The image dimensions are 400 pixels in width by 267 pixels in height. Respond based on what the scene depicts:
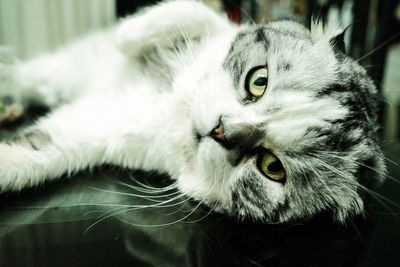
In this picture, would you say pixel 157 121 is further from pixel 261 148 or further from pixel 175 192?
pixel 261 148

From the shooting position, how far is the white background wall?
6.07 feet

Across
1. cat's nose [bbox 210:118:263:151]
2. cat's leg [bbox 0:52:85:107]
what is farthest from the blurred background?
cat's nose [bbox 210:118:263:151]

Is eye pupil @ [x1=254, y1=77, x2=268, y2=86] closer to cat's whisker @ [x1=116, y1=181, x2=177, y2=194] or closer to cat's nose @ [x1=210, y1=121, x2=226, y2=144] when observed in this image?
cat's nose @ [x1=210, y1=121, x2=226, y2=144]

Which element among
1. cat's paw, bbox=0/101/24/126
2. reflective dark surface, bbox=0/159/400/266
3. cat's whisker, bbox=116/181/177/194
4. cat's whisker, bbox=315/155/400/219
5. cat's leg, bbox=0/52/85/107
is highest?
cat's leg, bbox=0/52/85/107

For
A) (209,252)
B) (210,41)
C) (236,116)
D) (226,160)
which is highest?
(210,41)

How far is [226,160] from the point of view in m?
0.84

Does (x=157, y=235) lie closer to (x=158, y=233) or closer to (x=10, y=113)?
(x=158, y=233)

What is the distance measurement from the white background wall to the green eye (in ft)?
4.69

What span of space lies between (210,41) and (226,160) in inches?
18.3

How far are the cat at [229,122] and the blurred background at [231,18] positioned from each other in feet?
2.21

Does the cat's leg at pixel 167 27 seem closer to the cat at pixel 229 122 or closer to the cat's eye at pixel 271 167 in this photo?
the cat at pixel 229 122

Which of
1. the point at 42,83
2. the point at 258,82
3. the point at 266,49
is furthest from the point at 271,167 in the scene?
the point at 42,83

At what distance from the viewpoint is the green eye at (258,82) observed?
88cm

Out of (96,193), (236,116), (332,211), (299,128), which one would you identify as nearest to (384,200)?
Answer: (332,211)
